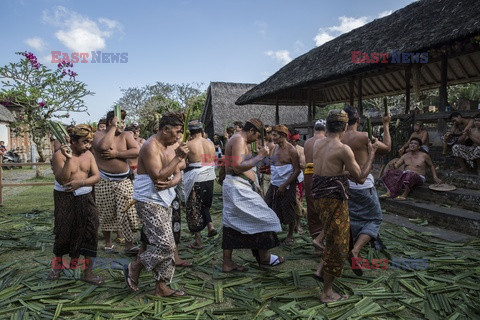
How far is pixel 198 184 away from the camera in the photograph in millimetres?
4949

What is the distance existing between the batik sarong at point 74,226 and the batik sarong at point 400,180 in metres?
5.93

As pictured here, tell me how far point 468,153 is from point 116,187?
6.53m

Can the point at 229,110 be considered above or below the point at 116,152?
above

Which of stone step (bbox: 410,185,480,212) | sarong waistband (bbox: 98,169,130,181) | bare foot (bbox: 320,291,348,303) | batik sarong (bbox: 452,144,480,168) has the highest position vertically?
batik sarong (bbox: 452,144,480,168)

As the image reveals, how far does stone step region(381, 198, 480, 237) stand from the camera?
17.4ft

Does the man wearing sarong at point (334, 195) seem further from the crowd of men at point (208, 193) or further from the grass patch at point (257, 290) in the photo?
the grass patch at point (257, 290)

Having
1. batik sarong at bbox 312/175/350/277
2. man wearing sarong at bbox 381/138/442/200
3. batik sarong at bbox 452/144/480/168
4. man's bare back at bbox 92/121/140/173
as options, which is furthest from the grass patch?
batik sarong at bbox 452/144/480/168

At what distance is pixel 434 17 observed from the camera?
8133 millimetres

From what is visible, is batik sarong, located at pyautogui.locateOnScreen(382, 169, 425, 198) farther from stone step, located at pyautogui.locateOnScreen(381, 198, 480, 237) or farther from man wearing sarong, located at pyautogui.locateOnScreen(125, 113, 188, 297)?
man wearing sarong, located at pyautogui.locateOnScreen(125, 113, 188, 297)

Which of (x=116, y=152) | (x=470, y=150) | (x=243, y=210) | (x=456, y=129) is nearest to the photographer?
(x=243, y=210)

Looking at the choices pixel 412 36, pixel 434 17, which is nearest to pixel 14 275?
pixel 412 36

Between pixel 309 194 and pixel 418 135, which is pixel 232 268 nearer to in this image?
pixel 309 194

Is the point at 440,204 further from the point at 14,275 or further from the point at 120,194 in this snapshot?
the point at 14,275

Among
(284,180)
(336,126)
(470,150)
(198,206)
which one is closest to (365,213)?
(336,126)
